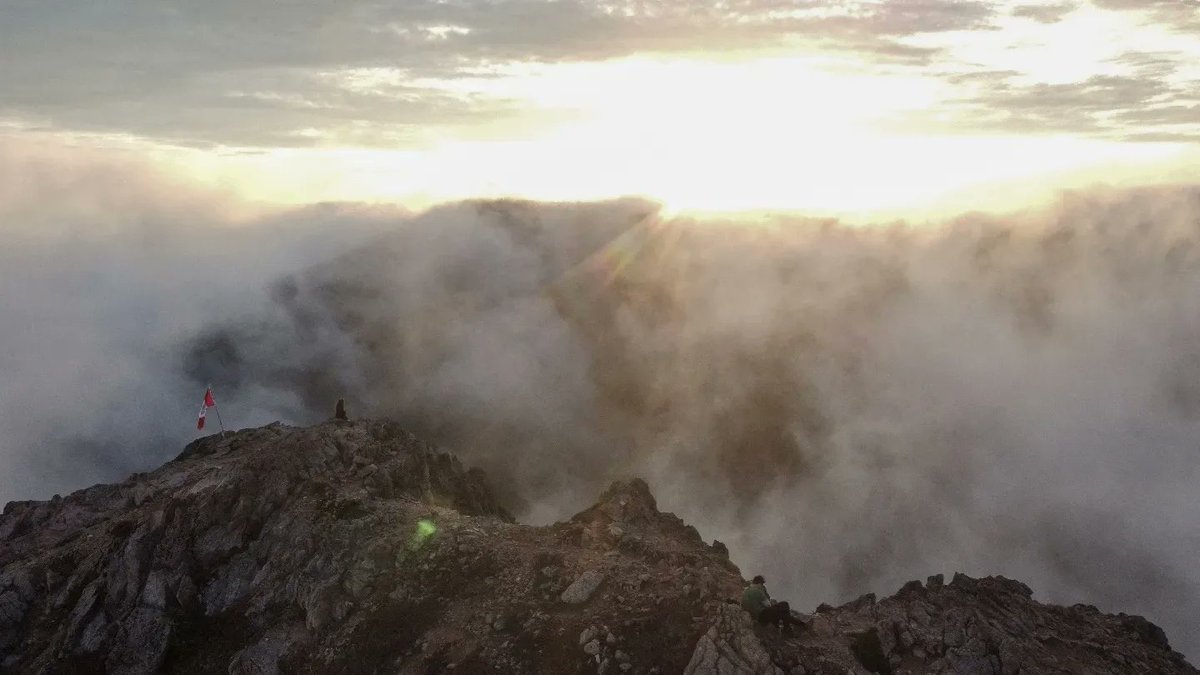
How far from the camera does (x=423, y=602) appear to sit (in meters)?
43.2

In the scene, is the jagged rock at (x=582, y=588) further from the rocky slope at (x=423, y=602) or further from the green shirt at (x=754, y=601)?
the green shirt at (x=754, y=601)

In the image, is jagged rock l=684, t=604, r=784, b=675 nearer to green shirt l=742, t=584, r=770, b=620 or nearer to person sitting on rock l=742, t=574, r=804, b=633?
green shirt l=742, t=584, r=770, b=620

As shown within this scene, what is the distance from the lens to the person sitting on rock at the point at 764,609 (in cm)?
3797

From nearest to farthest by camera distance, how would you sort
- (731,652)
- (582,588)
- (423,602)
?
(731,652) < (582,588) < (423,602)

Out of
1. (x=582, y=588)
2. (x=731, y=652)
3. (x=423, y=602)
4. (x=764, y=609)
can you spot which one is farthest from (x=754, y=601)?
(x=423, y=602)

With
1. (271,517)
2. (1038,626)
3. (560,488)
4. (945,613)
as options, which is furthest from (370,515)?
(560,488)

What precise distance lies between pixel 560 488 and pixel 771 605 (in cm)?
Answer: 16076

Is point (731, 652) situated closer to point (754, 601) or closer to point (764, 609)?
point (754, 601)

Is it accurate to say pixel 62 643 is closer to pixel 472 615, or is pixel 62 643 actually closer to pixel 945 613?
pixel 472 615

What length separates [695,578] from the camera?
4109 centimetres

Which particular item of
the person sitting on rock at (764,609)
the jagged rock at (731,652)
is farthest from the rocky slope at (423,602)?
the person sitting on rock at (764,609)

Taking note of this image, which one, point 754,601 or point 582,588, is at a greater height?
point 754,601

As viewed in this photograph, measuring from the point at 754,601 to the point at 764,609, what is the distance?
74 centimetres

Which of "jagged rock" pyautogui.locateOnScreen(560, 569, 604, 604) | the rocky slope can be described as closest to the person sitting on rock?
the rocky slope
